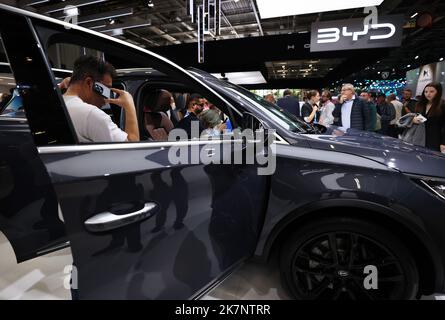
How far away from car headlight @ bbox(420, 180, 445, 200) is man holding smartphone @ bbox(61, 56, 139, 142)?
1.51 metres

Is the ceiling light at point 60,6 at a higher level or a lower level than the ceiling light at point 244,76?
higher

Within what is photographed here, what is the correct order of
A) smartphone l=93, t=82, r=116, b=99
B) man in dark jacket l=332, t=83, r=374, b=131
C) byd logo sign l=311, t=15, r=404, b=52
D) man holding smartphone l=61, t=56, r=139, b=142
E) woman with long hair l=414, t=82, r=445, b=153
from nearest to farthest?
man holding smartphone l=61, t=56, r=139, b=142
smartphone l=93, t=82, r=116, b=99
woman with long hair l=414, t=82, r=445, b=153
man in dark jacket l=332, t=83, r=374, b=131
byd logo sign l=311, t=15, r=404, b=52

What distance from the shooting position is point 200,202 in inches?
52.7

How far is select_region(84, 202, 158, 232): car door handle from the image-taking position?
0.97 metres

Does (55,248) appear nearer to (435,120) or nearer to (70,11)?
(435,120)

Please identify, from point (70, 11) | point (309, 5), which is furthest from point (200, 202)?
point (70, 11)

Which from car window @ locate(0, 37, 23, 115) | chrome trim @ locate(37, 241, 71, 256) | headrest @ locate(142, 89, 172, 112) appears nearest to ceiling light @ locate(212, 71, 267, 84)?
headrest @ locate(142, 89, 172, 112)

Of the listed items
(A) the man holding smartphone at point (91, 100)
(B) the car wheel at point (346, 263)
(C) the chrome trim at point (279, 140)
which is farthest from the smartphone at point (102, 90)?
(B) the car wheel at point (346, 263)

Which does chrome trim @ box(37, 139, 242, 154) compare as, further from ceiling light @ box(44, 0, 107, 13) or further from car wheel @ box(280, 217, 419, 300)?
ceiling light @ box(44, 0, 107, 13)

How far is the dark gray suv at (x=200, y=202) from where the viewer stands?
3.17ft

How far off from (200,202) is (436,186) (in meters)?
1.20

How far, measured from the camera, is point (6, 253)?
3.77ft

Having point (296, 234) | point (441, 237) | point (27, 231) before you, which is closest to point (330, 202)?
point (296, 234)

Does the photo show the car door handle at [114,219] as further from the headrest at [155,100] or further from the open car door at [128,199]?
the headrest at [155,100]
